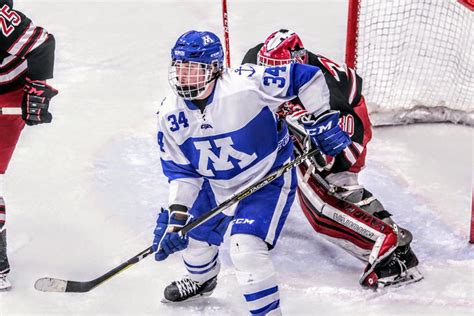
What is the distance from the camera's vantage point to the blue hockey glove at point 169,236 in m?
3.68

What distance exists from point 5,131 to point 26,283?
1.97ft

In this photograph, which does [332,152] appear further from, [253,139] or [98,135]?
[98,135]

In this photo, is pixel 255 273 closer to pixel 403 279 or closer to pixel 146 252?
pixel 146 252

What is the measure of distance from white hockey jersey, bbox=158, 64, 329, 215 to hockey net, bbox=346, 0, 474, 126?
1658 millimetres

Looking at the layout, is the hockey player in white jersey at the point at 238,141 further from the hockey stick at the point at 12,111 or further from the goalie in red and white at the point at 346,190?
the hockey stick at the point at 12,111

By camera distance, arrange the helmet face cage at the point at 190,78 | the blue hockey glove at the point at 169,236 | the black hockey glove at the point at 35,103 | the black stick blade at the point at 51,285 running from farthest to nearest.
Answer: the black hockey glove at the point at 35,103 → the black stick blade at the point at 51,285 → the blue hockey glove at the point at 169,236 → the helmet face cage at the point at 190,78

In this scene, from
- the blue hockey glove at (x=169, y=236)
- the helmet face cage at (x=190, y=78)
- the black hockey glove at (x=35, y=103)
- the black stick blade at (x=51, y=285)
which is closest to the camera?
the helmet face cage at (x=190, y=78)

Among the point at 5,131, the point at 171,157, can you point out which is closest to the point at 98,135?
the point at 5,131

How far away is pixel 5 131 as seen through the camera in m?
4.17

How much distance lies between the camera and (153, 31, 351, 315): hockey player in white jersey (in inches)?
142

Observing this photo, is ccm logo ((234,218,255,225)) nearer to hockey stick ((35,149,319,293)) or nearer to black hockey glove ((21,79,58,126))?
hockey stick ((35,149,319,293))

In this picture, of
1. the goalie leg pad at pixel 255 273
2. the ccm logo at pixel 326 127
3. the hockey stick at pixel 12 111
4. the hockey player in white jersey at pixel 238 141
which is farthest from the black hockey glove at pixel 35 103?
the ccm logo at pixel 326 127

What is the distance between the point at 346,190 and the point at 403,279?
16.7 inches

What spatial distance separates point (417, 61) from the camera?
5.49 metres
